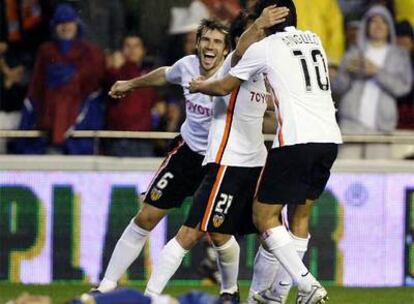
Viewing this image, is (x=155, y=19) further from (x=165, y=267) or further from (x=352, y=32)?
(x=165, y=267)

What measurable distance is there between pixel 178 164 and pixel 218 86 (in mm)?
1291

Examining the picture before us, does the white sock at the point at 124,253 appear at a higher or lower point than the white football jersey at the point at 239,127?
lower

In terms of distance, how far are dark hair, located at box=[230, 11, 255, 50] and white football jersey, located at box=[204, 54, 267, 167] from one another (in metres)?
0.21

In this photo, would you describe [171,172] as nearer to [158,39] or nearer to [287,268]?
[287,268]

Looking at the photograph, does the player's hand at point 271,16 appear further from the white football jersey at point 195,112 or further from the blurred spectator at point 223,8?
the blurred spectator at point 223,8

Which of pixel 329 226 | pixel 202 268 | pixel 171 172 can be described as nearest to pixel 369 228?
pixel 329 226

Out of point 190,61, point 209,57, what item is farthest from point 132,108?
point 209,57

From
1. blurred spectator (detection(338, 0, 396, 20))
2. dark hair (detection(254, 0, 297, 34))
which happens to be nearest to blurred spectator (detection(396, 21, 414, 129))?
blurred spectator (detection(338, 0, 396, 20))

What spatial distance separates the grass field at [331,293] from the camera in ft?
39.5

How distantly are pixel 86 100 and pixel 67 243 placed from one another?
1.28m

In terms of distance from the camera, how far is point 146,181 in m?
13.9

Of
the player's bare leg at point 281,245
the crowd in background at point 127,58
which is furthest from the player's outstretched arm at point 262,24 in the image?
the crowd in background at point 127,58

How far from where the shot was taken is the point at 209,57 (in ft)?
35.7

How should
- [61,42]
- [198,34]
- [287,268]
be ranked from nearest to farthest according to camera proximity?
[287,268]
[198,34]
[61,42]
